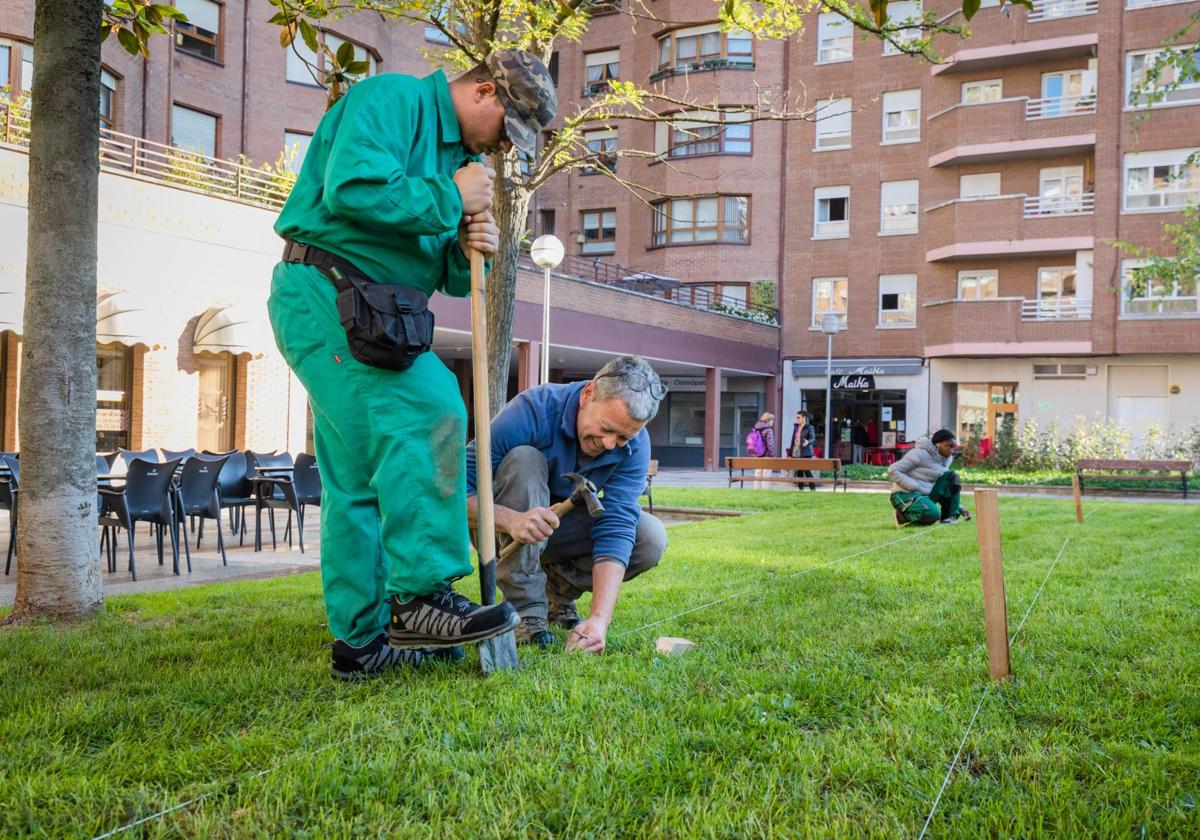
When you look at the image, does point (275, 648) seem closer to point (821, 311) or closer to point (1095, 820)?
point (1095, 820)

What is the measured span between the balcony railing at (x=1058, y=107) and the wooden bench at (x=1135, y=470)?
1214 cm

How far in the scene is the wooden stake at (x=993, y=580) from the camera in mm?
3186

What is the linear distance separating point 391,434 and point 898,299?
98.0 feet

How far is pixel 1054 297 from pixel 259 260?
2193cm

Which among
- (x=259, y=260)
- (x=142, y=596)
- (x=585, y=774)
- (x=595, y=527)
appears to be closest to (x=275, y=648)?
(x=595, y=527)

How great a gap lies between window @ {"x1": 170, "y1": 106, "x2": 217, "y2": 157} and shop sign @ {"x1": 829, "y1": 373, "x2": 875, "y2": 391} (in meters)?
19.0

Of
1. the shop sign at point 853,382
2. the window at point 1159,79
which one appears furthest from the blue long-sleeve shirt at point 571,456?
the shop sign at point 853,382

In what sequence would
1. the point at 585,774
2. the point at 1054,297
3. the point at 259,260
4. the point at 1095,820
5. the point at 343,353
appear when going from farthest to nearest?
the point at 1054,297 < the point at 259,260 < the point at 343,353 < the point at 585,774 < the point at 1095,820

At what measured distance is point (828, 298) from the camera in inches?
1258

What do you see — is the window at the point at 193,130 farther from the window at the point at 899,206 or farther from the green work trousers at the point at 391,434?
the green work trousers at the point at 391,434

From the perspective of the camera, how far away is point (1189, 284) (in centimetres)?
2623

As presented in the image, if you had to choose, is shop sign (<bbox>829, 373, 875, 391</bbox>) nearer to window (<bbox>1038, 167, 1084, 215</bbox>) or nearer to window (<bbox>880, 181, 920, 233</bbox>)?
window (<bbox>880, 181, 920, 233</bbox>)

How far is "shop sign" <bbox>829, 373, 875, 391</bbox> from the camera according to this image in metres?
31.1

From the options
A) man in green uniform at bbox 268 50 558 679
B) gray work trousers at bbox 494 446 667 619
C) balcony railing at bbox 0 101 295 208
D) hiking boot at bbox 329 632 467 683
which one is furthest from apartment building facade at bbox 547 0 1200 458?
hiking boot at bbox 329 632 467 683
